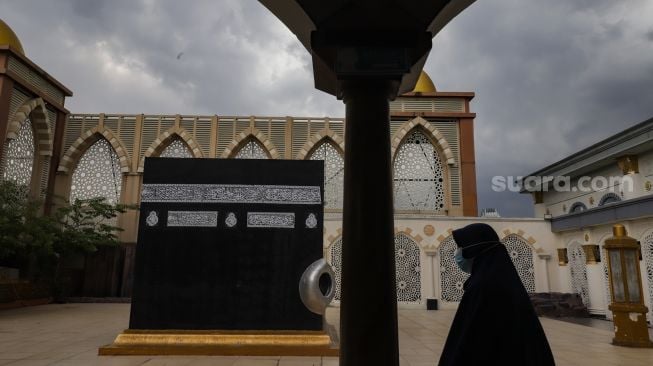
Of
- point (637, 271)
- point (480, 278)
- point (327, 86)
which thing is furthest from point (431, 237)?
point (480, 278)

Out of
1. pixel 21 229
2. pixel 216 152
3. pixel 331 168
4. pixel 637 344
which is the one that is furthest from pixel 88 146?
pixel 637 344

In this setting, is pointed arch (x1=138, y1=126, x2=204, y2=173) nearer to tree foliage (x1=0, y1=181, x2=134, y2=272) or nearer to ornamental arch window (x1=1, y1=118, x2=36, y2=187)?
tree foliage (x1=0, y1=181, x2=134, y2=272)

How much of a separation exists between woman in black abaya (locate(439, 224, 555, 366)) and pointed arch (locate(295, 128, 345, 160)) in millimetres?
10977

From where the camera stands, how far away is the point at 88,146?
12867 millimetres

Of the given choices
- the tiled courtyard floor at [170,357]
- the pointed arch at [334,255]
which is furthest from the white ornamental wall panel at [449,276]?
the pointed arch at [334,255]

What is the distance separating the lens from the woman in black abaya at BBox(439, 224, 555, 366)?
158 cm

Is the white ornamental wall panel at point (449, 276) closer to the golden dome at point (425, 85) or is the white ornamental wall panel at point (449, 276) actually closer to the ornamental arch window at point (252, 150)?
the golden dome at point (425, 85)

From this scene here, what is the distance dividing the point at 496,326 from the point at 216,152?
462 inches

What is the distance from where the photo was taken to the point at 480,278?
1729 millimetres

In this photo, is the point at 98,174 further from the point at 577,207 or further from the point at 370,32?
the point at 577,207

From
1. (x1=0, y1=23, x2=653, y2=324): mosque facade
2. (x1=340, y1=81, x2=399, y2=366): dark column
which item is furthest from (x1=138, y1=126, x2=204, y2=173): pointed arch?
(x1=340, y1=81, x2=399, y2=366): dark column

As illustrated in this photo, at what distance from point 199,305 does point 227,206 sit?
1053 millimetres

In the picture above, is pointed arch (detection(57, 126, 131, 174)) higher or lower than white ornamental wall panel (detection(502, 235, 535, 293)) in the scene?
higher

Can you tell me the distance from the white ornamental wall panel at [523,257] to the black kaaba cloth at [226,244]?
669 cm
